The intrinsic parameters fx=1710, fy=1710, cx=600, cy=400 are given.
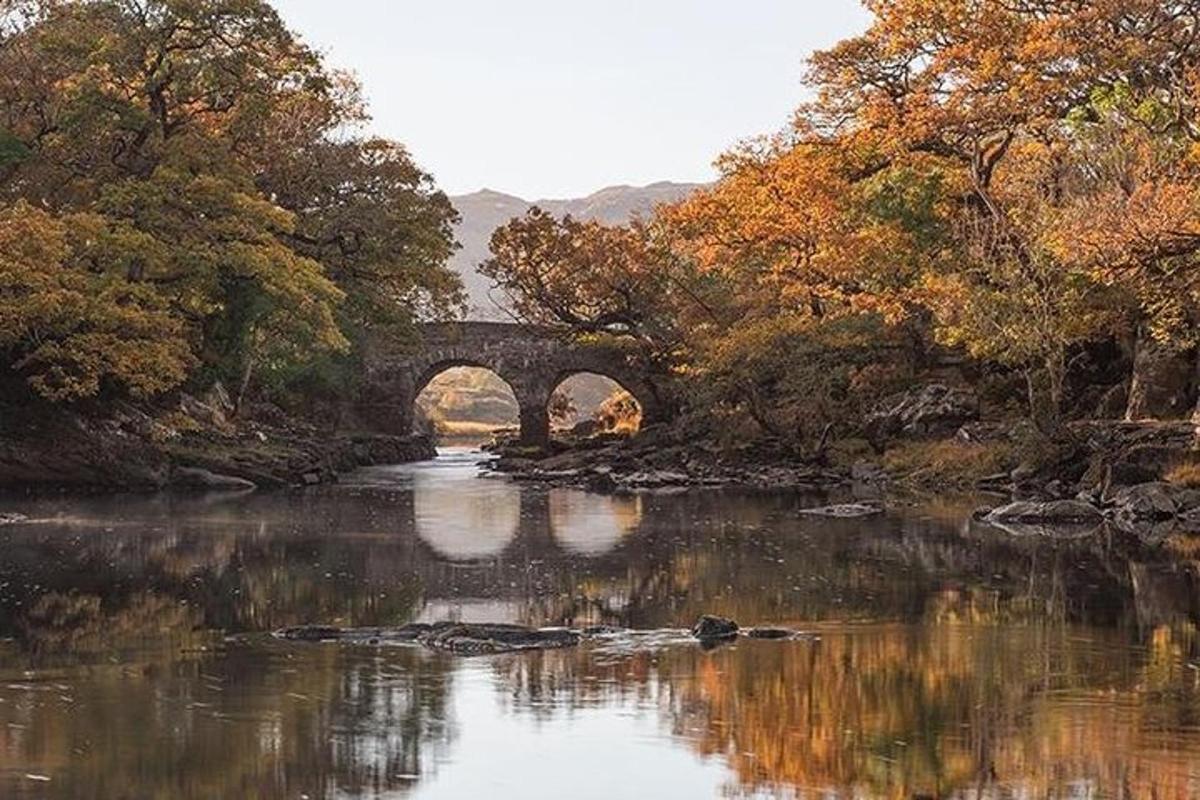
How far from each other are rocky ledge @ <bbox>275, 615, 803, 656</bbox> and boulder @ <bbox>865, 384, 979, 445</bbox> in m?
39.5

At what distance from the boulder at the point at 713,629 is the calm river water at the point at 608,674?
Answer: 468mm

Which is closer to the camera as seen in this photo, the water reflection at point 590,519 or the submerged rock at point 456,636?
the submerged rock at point 456,636

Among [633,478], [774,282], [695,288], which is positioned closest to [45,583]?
[633,478]

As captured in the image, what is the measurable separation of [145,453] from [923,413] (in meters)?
27.5

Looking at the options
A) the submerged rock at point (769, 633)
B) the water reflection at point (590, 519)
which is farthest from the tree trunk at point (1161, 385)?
the submerged rock at point (769, 633)

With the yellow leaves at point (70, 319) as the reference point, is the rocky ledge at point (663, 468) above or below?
below

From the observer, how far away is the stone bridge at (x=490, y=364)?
9031 centimetres

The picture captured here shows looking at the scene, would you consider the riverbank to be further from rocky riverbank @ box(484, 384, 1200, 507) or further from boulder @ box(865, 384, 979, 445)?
boulder @ box(865, 384, 979, 445)

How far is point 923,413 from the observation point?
62.3 metres

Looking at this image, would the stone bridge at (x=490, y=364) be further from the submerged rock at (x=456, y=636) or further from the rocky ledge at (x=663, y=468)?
the submerged rock at (x=456, y=636)

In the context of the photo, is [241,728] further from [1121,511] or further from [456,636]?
[1121,511]

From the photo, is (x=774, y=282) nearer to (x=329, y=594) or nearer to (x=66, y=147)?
(x=66, y=147)

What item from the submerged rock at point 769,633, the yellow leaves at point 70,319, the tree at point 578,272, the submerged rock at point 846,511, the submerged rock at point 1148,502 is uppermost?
the tree at point 578,272

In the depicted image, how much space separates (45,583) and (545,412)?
208 feet
